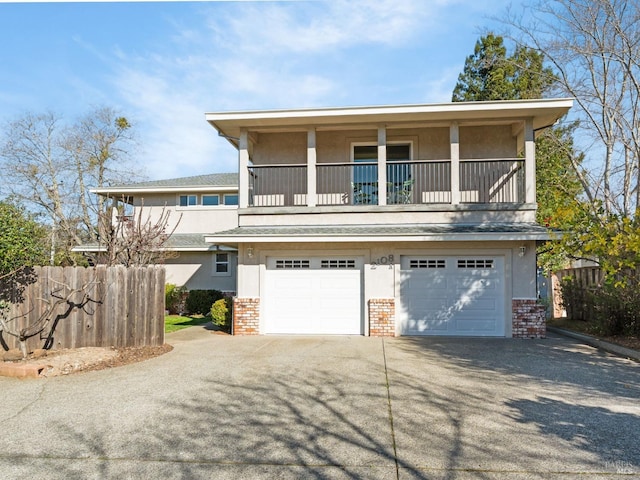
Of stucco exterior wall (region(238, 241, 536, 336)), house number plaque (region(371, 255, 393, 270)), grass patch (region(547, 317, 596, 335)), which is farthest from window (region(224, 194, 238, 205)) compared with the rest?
grass patch (region(547, 317, 596, 335))

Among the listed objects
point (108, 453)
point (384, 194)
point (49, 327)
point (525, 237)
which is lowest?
point (108, 453)

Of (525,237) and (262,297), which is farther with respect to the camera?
(262,297)

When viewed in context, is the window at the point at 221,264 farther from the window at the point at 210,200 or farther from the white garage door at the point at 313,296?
the white garage door at the point at 313,296

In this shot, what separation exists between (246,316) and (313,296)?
190 cm

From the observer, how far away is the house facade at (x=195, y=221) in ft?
68.0

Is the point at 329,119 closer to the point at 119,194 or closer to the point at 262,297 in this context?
A: the point at 262,297

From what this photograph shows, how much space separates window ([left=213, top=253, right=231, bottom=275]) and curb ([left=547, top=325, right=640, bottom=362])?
1335 cm

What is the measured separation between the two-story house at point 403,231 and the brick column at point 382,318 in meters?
0.03

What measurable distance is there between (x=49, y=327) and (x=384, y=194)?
858 centimetres

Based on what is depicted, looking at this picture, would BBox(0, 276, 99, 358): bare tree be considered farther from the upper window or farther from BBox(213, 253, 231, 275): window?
the upper window

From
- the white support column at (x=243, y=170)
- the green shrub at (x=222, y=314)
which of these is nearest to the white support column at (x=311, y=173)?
the white support column at (x=243, y=170)

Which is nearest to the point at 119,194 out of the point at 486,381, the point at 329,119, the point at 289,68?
the point at 289,68

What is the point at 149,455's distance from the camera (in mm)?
4512

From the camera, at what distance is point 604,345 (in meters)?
10.4
